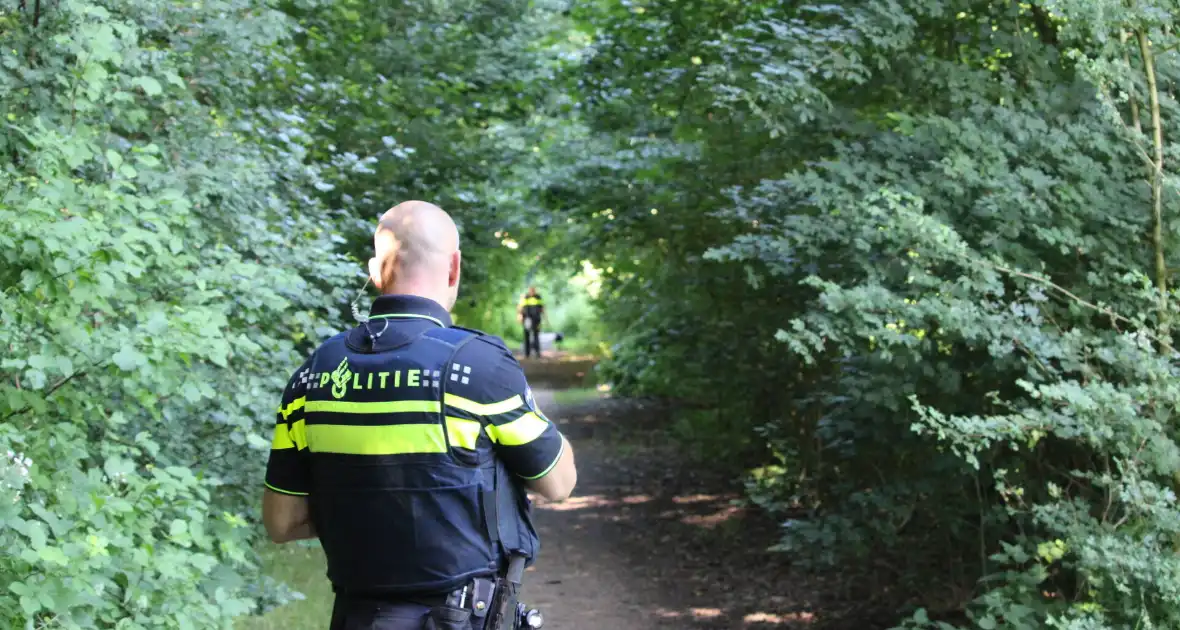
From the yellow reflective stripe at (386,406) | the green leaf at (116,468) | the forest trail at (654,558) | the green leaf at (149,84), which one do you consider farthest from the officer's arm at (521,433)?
the forest trail at (654,558)

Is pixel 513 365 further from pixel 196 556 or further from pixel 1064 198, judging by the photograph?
pixel 1064 198

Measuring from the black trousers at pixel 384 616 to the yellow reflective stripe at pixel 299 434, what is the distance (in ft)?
1.26

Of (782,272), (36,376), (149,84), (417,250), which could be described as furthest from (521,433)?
(782,272)

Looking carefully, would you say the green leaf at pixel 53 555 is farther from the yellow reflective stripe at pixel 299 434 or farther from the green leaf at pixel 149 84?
the green leaf at pixel 149 84

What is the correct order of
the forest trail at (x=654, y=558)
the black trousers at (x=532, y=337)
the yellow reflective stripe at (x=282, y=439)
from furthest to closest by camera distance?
the black trousers at (x=532, y=337) < the forest trail at (x=654, y=558) < the yellow reflective stripe at (x=282, y=439)

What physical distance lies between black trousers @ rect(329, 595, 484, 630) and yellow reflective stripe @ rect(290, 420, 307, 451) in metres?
0.38

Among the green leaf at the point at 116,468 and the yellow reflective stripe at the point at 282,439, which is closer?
the yellow reflective stripe at the point at 282,439

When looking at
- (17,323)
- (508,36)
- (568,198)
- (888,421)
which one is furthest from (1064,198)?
(508,36)

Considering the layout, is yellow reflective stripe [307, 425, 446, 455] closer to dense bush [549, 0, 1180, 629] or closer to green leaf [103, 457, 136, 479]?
green leaf [103, 457, 136, 479]

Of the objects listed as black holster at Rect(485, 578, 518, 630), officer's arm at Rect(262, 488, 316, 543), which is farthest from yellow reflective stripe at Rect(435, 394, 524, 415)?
officer's arm at Rect(262, 488, 316, 543)

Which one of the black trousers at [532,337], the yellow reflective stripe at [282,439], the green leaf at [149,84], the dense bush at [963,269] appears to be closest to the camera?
the yellow reflective stripe at [282,439]

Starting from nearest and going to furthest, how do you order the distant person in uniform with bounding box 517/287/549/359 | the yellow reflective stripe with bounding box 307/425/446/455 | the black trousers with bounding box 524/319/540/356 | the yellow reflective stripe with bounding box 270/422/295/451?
the yellow reflective stripe with bounding box 307/425/446/455 → the yellow reflective stripe with bounding box 270/422/295/451 → the distant person in uniform with bounding box 517/287/549/359 → the black trousers with bounding box 524/319/540/356

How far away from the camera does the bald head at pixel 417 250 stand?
283cm

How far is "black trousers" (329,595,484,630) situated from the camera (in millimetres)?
2682
